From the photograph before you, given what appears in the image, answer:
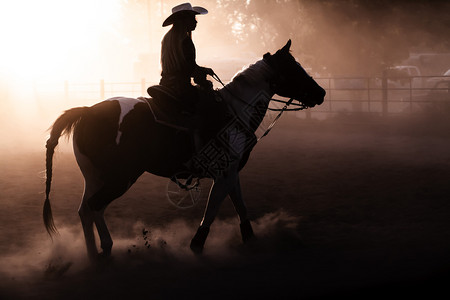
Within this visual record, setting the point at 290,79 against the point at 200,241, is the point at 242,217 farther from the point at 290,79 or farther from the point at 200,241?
the point at 290,79

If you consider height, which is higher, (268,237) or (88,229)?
(88,229)

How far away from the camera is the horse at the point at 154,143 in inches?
229

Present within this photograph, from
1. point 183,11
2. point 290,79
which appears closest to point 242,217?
point 290,79

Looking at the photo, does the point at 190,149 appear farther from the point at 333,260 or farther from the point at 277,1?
the point at 277,1

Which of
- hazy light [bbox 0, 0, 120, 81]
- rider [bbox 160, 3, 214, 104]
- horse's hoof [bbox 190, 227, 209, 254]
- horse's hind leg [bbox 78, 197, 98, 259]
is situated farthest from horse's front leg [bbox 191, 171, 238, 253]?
hazy light [bbox 0, 0, 120, 81]

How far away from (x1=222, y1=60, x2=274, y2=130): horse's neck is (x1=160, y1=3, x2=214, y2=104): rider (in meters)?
0.45

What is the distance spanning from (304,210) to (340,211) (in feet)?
1.51

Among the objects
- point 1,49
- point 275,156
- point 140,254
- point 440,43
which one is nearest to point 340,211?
point 140,254

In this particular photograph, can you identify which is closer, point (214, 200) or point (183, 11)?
point (183, 11)

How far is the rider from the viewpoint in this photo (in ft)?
19.3

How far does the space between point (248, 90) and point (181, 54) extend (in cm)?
84

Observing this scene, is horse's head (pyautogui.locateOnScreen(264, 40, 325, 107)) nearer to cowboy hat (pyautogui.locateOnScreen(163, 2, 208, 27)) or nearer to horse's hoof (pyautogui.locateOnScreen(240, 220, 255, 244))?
cowboy hat (pyautogui.locateOnScreen(163, 2, 208, 27))

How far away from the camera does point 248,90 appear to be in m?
6.34

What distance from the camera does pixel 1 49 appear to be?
5516 centimetres
